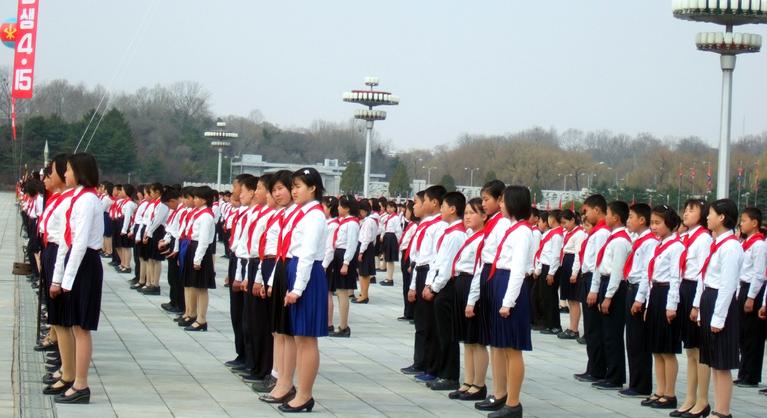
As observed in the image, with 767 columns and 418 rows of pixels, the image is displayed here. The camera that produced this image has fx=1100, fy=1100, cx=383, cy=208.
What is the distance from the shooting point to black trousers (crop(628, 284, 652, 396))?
980cm

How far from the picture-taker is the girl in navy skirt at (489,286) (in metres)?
8.61

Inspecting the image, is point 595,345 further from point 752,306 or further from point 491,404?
point 491,404

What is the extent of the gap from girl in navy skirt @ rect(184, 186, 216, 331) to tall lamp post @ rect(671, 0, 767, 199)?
34.4 ft

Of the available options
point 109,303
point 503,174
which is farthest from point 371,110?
point 503,174

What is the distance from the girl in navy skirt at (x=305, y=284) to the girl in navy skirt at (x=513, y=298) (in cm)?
133

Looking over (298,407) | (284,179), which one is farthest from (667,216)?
(298,407)

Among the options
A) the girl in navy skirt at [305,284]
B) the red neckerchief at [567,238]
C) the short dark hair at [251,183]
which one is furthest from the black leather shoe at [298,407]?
the red neckerchief at [567,238]

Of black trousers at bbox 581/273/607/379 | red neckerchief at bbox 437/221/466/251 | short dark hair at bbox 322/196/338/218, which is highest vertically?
short dark hair at bbox 322/196/338/218

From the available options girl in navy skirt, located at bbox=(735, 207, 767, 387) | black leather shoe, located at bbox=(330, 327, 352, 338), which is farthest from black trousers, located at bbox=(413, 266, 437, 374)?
girl in navy skirt, located at bbox=(735, 207, 767, 387)

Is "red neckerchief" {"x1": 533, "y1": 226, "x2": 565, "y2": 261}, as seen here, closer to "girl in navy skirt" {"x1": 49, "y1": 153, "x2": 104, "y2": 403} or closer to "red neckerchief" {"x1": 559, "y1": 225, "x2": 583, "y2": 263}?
"red neckerchief" {"x1": 559, "y1": 225, "x2": 583, "y2": 263}

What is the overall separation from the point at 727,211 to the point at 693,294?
100 cm

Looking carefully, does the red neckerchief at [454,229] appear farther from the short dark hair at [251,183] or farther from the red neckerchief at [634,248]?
the short dark hair at [251,183]

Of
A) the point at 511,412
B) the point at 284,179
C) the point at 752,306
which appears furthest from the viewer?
the point at 752,306

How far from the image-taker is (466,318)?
9281 millimetres
